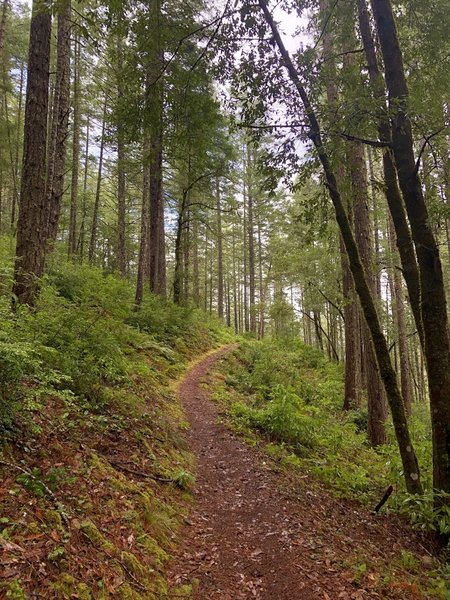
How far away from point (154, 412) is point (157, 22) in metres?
6.33

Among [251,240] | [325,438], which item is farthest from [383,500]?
[251,240]

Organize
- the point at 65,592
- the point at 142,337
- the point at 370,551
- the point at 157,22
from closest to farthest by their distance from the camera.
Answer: the point at 65,592 < the point at 370,551 < the point at 157,22 < the point at 142,337

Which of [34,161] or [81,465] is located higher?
[34,161]

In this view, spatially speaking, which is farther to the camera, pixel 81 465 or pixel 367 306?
pixel 367 306

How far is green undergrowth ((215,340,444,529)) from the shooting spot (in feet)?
20.6

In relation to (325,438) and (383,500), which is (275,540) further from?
(325,438)

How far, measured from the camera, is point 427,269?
509 centimetres

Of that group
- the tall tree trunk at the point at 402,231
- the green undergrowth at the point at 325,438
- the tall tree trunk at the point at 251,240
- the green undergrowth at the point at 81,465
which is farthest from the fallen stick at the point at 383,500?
the tall tree trunk at the point at 251,240

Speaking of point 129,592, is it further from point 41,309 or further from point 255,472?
point 41,309

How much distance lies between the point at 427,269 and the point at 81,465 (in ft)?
15.7

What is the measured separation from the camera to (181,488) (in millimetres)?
5258

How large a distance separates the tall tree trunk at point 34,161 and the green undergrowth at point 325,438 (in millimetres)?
5064

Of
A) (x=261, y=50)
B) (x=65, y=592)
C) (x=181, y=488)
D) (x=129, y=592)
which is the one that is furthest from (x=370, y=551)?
(x=261, y=50)

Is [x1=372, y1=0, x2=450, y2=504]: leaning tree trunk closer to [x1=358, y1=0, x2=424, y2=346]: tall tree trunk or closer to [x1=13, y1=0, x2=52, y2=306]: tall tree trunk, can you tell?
[x1=358, y1=0, x2=424, y2=346]: tall tree trunk
